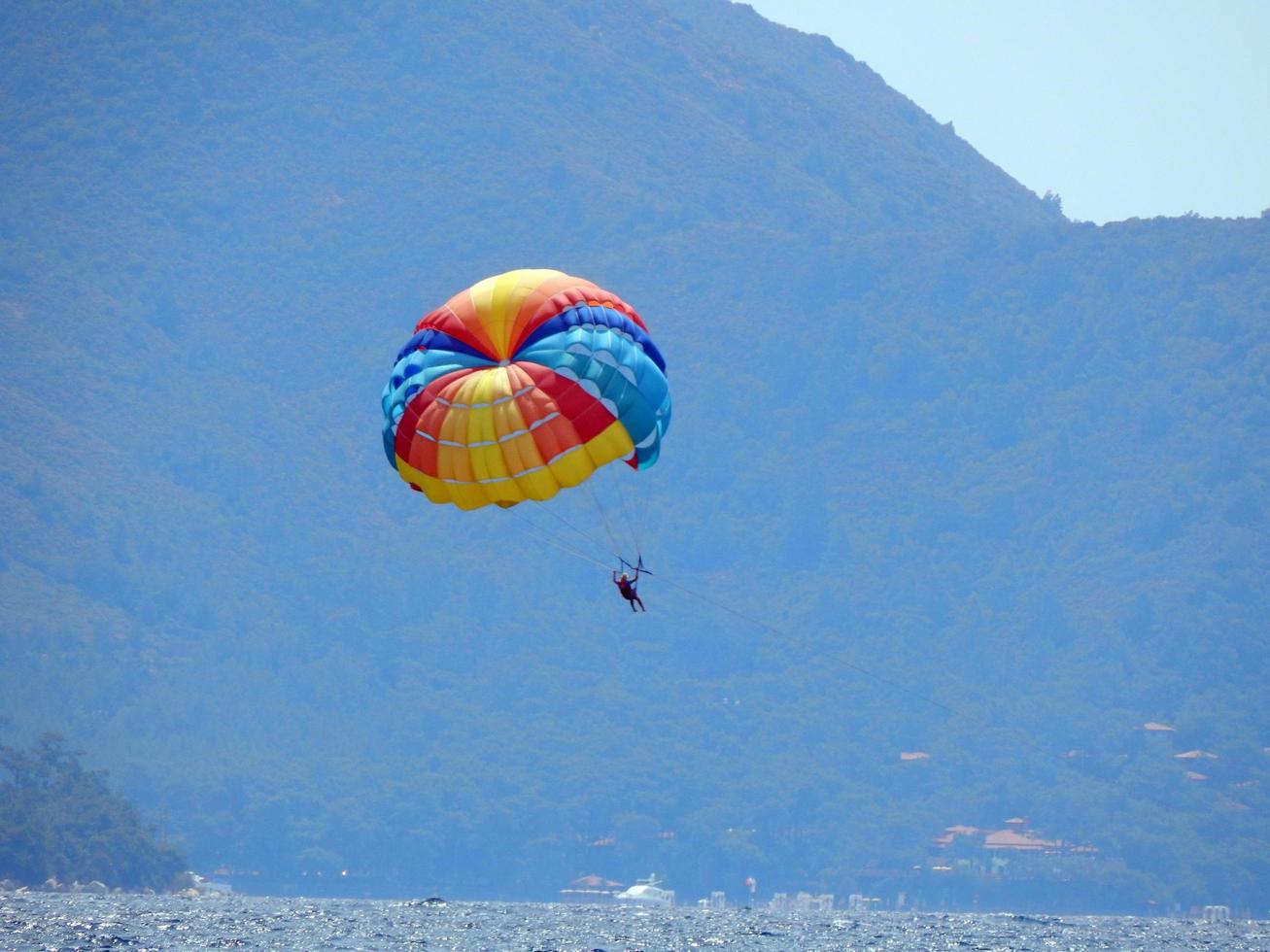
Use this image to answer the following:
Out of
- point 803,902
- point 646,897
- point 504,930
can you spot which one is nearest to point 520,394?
point 504,930

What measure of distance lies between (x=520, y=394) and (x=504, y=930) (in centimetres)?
5008

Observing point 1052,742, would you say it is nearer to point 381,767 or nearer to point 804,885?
point 804,885

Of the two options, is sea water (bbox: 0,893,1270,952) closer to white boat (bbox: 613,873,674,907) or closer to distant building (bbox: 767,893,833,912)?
distant building (bbox: 767,893,833,912)

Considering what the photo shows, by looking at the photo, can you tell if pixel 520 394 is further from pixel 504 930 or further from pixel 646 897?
pixel 646 897

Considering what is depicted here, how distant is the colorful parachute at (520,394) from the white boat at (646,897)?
108 metres

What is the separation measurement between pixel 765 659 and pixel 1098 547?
31.6 meters

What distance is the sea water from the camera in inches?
2781

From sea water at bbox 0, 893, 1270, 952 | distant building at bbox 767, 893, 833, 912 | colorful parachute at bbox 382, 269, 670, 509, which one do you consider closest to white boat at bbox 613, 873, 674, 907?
distant building at bbox 767, 893, 833, 912

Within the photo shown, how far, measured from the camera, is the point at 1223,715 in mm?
171625

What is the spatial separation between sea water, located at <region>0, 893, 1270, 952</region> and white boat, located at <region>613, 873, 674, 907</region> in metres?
23.0

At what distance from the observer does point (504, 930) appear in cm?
8562

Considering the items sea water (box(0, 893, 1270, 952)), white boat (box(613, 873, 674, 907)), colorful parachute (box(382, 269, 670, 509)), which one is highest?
white boat (box(613, 873, 674, 907))

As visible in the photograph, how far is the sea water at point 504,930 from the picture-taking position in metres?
70.6

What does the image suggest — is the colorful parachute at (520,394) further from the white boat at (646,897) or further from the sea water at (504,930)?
the white boat at (646,897)
